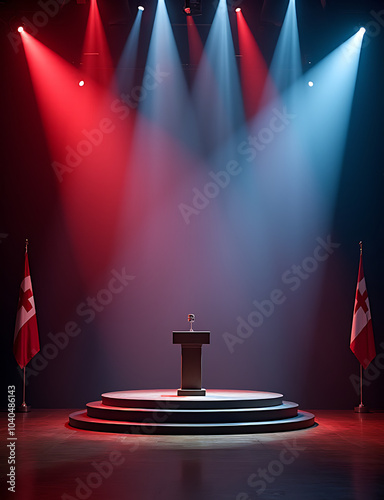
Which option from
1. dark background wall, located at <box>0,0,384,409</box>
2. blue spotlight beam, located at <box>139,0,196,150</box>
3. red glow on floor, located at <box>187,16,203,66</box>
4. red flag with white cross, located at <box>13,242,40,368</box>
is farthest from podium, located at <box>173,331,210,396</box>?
red glow on floor, located at <box>187,16,203,66</box>

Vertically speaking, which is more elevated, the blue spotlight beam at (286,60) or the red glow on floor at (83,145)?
the blue spotlight beam at (286,60)

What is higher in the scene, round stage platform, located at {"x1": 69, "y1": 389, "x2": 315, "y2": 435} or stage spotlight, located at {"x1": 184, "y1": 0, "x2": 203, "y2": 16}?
stage spotlight, located at {"x1": 184, "y1": 0, "x2": 203, "y2": 16}

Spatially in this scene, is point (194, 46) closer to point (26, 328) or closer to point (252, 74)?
point (252, 74)

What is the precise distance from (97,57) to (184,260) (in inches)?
137

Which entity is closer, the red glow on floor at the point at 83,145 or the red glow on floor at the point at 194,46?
Answer: the red glow on floor at the point at 83,145

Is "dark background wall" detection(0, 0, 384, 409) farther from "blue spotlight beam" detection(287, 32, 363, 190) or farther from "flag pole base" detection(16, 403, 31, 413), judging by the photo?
"flag pole base" detection(16, 403, 31, 413)

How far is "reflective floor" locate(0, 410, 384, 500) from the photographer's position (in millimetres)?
4516

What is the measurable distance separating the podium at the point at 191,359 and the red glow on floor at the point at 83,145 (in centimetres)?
246

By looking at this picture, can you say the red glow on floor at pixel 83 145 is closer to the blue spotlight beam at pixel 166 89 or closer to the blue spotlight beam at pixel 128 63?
the blue spotlight beam at pixel 128 63

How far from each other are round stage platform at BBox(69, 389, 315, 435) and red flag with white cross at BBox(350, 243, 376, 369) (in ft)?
5.51

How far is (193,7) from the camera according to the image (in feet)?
32.0

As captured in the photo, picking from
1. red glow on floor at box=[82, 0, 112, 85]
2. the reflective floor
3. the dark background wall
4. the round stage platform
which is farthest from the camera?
red glow on floor at box=[82, 0, 112, 85]

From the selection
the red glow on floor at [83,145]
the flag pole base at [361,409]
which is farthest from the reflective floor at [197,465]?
the red glow on floor at [83,145]

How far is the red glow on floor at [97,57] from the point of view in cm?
1051
